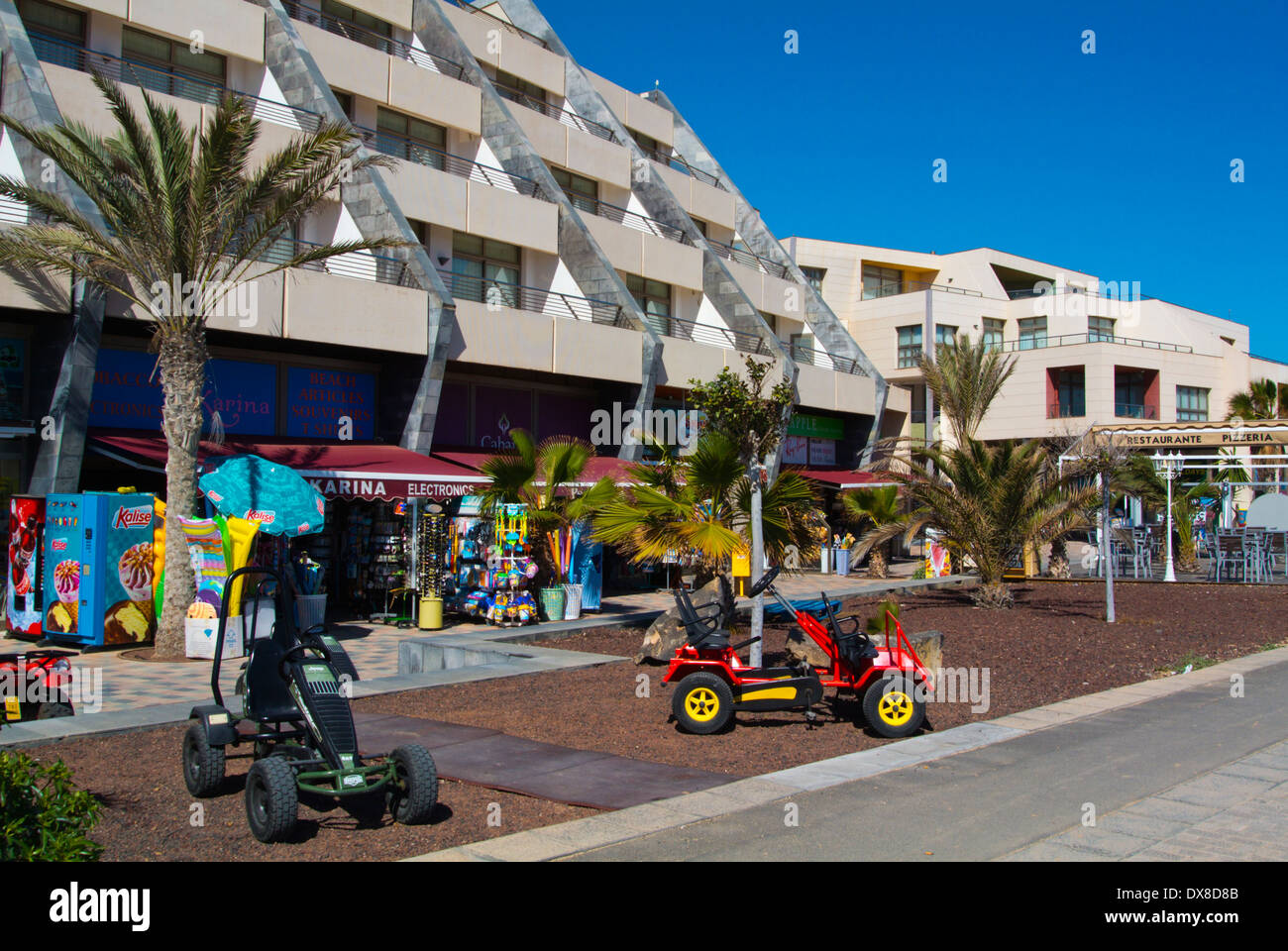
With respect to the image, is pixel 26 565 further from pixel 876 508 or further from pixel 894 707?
pixel 876 508

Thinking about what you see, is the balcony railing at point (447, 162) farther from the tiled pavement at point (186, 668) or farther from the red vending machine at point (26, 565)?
the tiled pavement at point (186, 668)

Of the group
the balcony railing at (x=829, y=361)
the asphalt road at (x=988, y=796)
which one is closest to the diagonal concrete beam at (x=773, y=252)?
the balcony railing at (x=829, y=361)

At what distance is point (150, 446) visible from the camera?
16281 mm

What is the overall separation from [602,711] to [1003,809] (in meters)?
4.19

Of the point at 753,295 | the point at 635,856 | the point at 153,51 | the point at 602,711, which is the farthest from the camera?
the point at 753,295

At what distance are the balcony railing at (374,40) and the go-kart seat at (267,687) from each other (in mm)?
19800

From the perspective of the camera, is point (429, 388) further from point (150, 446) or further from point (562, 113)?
point (562, 113)

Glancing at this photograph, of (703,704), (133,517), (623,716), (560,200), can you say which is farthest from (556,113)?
(703,704)

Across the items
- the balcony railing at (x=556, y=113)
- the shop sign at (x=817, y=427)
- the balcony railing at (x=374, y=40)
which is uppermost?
the balcony railing at (x=556, y=113)

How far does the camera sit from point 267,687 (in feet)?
20.9

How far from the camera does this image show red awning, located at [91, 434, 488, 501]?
16.0 m

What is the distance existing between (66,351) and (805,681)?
12408mm

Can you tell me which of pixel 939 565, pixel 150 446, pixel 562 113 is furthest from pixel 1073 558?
pixel 150 446

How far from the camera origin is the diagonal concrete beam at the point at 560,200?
25.4 metres
